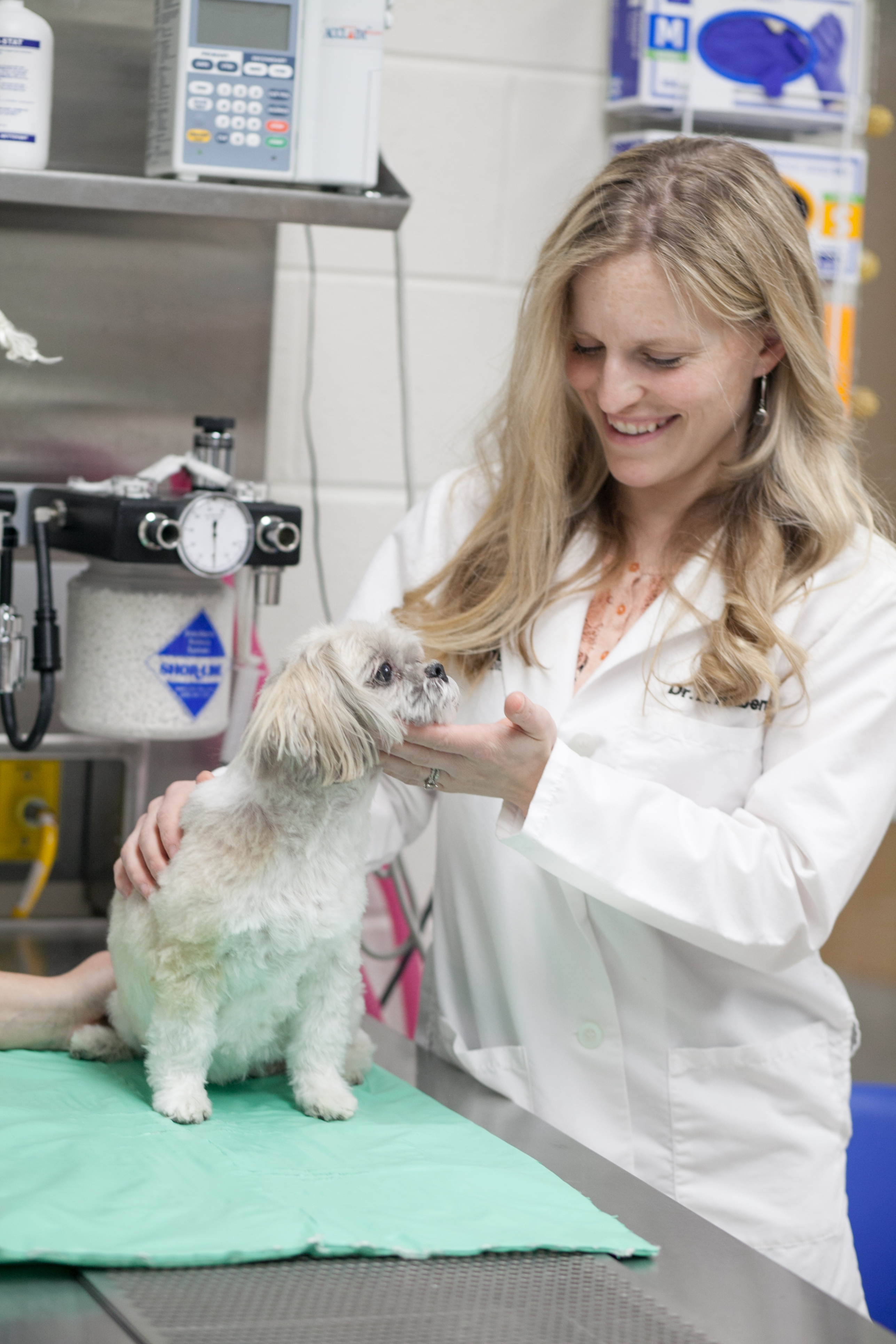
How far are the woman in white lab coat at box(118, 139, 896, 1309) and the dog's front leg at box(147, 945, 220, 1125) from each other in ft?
0.43

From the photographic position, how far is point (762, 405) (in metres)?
1.46

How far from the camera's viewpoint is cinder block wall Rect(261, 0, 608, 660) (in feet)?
6.76

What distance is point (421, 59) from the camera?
2066 millimetres

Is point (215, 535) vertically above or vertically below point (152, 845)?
above

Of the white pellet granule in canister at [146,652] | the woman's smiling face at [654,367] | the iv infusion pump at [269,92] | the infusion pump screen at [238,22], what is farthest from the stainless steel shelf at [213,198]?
the white pellet granule in canister at [146,652]

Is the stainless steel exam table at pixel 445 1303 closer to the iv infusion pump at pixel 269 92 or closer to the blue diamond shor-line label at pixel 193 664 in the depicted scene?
the blue diamond shor-line label at pixel 193 664

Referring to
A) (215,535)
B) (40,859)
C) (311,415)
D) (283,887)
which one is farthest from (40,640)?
(311,415)

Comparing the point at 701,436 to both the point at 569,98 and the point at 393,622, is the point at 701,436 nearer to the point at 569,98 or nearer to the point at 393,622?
the point at 393,622

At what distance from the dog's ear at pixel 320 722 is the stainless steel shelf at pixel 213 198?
665 millimetres

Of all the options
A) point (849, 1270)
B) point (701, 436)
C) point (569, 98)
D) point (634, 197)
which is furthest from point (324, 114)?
point (849, 1270)

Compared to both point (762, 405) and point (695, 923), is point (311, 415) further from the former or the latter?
point (695, 923)

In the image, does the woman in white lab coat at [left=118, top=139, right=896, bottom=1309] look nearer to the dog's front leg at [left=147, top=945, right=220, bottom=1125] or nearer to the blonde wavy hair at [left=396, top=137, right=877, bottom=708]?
the blonde wavy hair at [left=396, top=137, right=877, bottom=708]

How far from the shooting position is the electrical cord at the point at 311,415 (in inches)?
80.3

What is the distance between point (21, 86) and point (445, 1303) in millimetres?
1323
